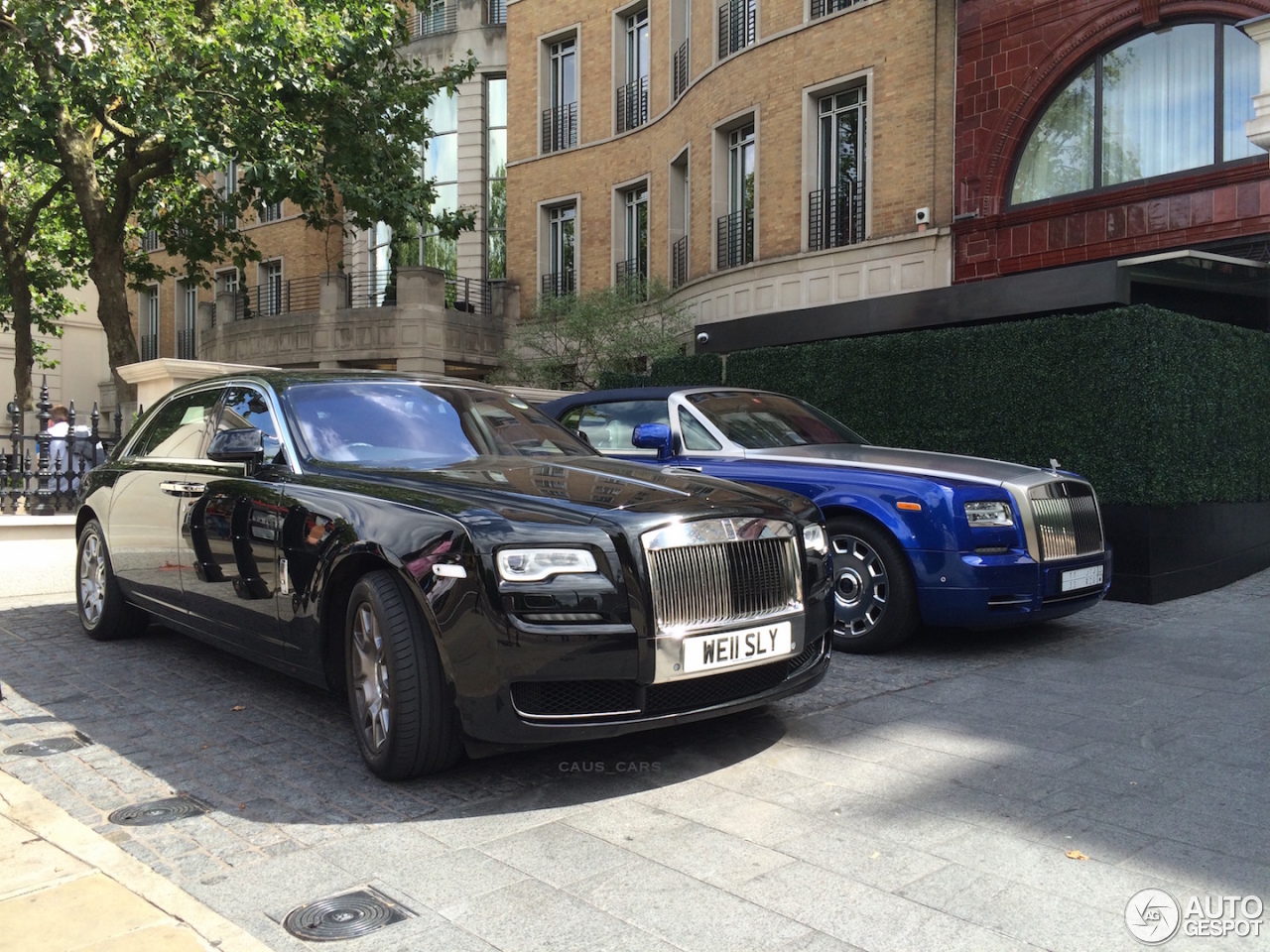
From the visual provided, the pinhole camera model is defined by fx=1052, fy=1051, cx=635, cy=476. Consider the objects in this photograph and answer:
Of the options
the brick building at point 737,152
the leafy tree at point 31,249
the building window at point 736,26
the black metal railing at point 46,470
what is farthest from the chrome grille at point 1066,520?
the leafy tree at point 31,249

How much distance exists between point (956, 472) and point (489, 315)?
2031 cm

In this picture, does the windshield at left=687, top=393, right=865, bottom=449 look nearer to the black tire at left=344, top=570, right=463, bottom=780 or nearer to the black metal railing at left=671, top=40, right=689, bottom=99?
the black tire at left=344, top=570, right=463, bottom=780

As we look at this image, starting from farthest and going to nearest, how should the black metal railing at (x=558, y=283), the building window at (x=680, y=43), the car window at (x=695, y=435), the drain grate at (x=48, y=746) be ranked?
the black metal railing at (x=558, y=283) → the building window at (x=680, y=43) → the car window at (x=695, y=435) → the drain grate at (x=48, y=746)

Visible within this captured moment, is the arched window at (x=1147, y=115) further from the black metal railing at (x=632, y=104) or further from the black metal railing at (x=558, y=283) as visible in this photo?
the black metal railing at (x=558, y=283)

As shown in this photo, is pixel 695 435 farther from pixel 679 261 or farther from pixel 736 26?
pixel 679 261

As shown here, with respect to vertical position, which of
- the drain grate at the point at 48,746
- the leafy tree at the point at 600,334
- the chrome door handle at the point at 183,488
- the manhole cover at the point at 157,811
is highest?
the leafy tree at the point at 600,334

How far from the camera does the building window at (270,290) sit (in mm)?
30531

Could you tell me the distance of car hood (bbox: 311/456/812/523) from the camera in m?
4.01

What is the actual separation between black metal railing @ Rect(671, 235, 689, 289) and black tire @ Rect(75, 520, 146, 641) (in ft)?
50.5

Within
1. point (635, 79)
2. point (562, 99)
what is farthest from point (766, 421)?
point (562, 99)

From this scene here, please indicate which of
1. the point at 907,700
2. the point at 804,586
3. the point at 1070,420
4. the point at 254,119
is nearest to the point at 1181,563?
the point at 1070,420

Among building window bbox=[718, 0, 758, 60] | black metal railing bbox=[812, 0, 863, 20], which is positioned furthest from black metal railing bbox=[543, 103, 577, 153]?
black metal railing bbox=[812, 0, 863, 20]

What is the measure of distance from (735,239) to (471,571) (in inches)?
645

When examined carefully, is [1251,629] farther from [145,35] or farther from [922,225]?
[145,35]
